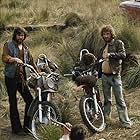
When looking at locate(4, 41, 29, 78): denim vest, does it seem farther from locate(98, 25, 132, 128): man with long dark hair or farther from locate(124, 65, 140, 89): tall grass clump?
locate(124, 65, 140, 89): tall grass clump

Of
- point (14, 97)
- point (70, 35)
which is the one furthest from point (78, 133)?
point (70, 35)

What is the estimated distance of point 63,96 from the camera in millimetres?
8617

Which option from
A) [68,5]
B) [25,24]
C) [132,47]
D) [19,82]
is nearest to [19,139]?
[19,82]

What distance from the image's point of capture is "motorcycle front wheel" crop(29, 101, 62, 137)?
7203 mm

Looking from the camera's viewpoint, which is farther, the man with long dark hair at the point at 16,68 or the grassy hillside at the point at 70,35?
the grassy hillside at the point at 70,35

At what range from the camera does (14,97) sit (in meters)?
7.72

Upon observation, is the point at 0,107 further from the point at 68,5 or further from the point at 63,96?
the point at 68,5

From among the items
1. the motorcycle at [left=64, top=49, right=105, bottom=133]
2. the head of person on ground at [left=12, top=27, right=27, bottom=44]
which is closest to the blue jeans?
the motorcycle at [left=64, top=49, right=105, bottom=133]

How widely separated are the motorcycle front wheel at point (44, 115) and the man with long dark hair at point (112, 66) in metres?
0.80

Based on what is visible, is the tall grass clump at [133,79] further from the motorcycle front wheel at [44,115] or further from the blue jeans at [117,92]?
the motorcycle front wheel at [44,115]

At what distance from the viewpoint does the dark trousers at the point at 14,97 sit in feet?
24.9

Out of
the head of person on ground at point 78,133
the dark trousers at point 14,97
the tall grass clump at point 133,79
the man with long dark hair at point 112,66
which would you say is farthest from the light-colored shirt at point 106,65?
the head of person on ground at point 78,133

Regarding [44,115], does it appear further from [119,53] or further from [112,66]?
[119,53]

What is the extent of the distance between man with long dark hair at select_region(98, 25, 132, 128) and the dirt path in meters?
0.15
